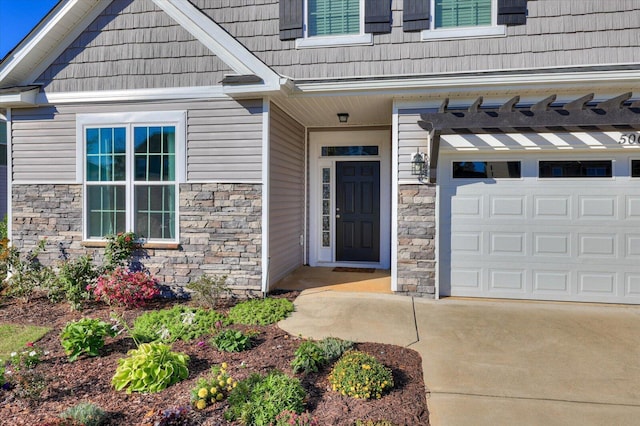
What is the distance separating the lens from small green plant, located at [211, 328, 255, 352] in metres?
3.75

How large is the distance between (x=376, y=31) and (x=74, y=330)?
5.32 meters

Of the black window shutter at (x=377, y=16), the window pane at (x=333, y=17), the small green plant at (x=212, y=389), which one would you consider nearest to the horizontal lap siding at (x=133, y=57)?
the window pane at (x=333, y=17)

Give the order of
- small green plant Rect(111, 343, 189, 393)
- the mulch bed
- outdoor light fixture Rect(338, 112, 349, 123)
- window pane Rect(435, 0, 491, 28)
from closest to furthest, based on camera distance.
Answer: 1. the mulch bed
2. small green plant Rect(111, 343, 189, 393)
3. window pane Rect(435, 0, 491, 28)
4. outdoor light fixture Rect(338, 112, 349, 123)

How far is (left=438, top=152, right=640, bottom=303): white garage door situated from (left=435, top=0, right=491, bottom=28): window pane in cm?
188

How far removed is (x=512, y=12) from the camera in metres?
5.29

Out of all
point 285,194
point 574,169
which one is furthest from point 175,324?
point 574,169

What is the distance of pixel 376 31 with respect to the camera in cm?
561

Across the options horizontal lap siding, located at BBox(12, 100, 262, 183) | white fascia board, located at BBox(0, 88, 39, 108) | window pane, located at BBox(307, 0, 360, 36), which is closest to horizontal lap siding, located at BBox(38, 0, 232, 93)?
white fascia board, located at BBox(0, 88, 39, 108)

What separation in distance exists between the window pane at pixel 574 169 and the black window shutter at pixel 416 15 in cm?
262

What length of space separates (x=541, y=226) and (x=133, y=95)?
20.9ft

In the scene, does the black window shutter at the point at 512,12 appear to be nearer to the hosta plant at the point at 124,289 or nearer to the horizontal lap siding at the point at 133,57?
the horizontal lap siding at the point at 133,57

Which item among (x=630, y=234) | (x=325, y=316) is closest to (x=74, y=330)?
(x=325, y=316)

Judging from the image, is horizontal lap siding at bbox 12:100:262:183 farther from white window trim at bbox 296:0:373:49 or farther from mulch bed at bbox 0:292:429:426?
mulch bed at bbox 0:292:429:426

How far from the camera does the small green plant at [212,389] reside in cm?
276
